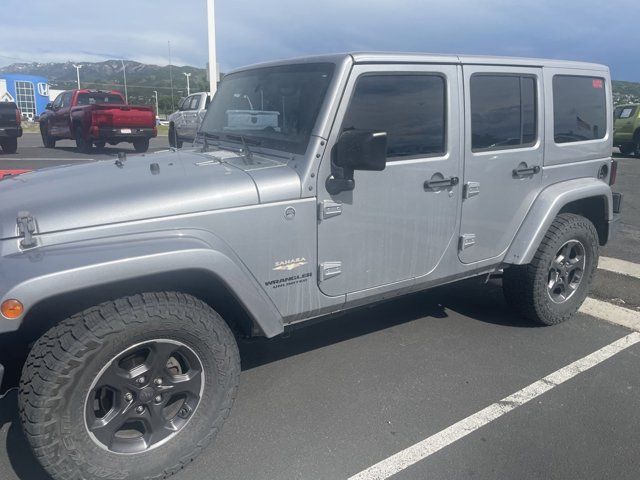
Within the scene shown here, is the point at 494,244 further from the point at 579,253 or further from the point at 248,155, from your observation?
the point at 248,155

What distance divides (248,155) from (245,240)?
0.66 metres

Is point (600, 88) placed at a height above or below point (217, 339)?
above

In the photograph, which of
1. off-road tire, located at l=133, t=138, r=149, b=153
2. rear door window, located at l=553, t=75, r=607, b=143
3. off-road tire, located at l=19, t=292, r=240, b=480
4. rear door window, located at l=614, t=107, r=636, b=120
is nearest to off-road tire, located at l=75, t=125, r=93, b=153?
off-road tire, located at l=133, t=138, r=149, b=153

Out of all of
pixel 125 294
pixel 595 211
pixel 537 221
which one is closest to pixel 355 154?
pixel 125 294

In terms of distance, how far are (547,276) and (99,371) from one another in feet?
10.5

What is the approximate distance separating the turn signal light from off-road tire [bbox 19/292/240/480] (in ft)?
0.60

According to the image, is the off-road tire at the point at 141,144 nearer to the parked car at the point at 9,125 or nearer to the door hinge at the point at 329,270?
the parked car at the point at 9,125

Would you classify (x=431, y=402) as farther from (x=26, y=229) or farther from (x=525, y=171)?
(x=26, y=229)

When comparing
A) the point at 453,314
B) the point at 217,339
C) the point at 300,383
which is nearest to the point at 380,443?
the point at 300,383

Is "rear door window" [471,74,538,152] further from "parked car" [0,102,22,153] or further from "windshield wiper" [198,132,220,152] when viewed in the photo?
"parked car" [0,102,22,153]

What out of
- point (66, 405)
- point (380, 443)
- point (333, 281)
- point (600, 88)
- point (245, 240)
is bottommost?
point (380, 443)

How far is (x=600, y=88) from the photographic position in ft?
14.7

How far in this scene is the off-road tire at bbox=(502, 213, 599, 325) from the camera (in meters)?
4.10

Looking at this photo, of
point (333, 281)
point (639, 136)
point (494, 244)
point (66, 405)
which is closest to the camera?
point (66, 405)
